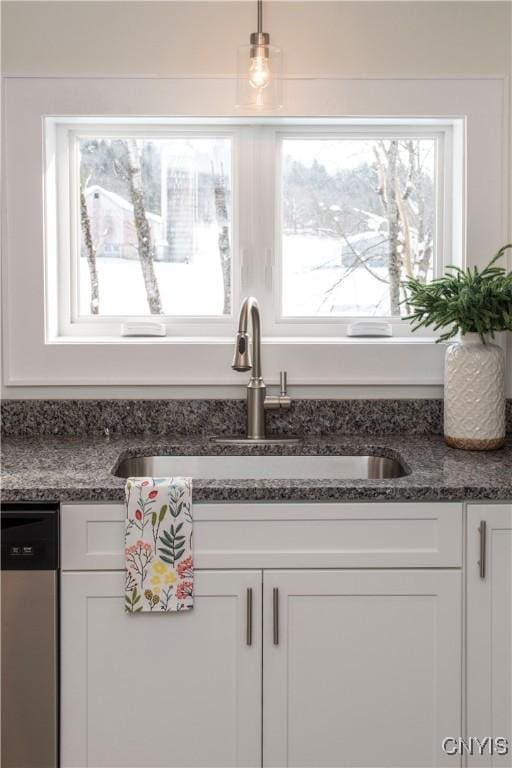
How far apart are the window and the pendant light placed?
0.35 meters

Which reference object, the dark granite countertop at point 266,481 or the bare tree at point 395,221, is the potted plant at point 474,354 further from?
the bare tree at point 395,221

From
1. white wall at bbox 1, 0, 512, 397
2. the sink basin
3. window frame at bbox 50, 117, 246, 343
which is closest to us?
the sink basin

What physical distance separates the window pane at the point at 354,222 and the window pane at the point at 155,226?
22 centimetres

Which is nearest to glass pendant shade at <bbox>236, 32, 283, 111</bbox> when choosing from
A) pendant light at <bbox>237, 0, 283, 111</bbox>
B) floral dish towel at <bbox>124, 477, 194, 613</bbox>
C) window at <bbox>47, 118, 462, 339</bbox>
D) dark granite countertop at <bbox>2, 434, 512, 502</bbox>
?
pendant light at <bbox>237, 0, 283, 111</bbox>

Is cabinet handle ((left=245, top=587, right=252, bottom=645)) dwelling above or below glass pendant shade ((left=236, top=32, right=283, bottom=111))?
below

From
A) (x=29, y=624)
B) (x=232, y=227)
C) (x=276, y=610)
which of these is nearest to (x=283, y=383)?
(x=232, y=227)

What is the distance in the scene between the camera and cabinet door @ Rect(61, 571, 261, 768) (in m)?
1.78

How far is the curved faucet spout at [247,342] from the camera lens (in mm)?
2164

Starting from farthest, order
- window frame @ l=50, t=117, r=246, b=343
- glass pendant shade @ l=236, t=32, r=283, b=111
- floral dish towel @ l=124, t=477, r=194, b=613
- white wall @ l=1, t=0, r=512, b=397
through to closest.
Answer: window frame @ l=50, t=117, r=246, b=343 → white wall @ l=1, t=0, r=512, b=397 → glass pendant shade @ l=236, t=32, r=283, b=111 → floral dish towel @ l=124, t=477, r=194, b=613

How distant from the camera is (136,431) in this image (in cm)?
241

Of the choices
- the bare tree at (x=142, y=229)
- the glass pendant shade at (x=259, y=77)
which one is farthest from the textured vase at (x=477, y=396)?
the bare tree at (x=142, y=229)

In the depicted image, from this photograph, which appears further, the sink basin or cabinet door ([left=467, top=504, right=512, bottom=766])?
the sink basin

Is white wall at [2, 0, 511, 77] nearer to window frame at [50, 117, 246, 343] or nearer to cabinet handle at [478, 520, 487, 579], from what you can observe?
window frame at [50, 117, 246, 343]

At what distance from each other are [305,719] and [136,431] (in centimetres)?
97
